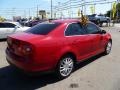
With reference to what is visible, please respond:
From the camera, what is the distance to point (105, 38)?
26.8ft

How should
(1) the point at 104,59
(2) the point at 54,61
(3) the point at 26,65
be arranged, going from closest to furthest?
1. (3) the point at 26,65
2. (2) the point at 54,61
3. (1) the point at 104,59

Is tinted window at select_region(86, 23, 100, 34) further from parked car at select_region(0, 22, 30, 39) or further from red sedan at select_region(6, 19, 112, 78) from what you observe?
parked car at select_region(0, 22, 30, 39)

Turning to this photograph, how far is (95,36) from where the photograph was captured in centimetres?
729

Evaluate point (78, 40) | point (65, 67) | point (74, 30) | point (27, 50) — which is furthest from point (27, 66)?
point (74, 30)

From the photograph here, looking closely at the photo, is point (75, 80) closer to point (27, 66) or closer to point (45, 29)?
point (27, 66)

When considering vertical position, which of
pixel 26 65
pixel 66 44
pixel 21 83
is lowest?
pixel 21 83

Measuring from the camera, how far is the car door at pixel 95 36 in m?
7.08

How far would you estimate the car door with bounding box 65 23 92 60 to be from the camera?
6.02 metres

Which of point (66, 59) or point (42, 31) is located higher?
point (42, 31)

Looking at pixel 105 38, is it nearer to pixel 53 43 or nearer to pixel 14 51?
pixel 53 43

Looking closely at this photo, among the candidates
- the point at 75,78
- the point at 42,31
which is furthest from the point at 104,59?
the point at 42,31

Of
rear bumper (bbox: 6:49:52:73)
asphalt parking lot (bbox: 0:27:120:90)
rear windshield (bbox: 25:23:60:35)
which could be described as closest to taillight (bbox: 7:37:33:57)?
rear bumper (bbox: 6:49:52:73)

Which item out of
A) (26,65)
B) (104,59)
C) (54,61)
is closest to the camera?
(26,65)

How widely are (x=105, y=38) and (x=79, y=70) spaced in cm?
221
